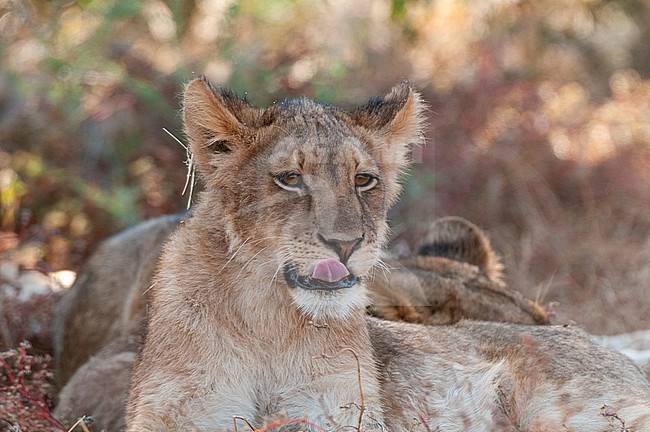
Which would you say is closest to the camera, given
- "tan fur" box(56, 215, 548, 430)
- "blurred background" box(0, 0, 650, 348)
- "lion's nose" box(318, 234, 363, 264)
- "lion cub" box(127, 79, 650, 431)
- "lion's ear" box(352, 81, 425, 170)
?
"lion's nose" box(318, 234, 363, 264)

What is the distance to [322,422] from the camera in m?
3.62

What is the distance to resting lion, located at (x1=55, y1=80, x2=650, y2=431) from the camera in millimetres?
3533

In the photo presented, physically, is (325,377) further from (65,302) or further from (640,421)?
(65,302)

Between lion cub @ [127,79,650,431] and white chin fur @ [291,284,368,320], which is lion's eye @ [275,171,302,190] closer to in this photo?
lion cub @ [127,79,650,431]

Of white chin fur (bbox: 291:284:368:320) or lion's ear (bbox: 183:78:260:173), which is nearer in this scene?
white chin fur (bbox: 291:284:368:320)

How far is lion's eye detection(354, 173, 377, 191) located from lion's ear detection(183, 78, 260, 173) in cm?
45

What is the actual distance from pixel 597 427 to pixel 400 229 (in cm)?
411

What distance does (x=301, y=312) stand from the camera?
374 centimetres

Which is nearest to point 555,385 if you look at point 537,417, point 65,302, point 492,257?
point 537,417

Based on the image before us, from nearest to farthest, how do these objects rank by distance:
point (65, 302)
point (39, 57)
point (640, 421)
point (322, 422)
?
point (322, 422) < point (640, 421) < point (65, 302) < point (39, 57)

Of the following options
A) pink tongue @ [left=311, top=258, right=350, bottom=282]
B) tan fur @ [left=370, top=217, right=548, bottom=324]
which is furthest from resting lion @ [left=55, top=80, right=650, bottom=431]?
tan fur @ [left=370, top=217, right=548, bottom=324]

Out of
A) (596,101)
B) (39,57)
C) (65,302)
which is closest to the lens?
(65,302)

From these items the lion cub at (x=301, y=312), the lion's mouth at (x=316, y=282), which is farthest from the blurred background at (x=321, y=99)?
the lion's mouth at (x=316, y=282)

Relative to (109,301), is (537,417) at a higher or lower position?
higher
